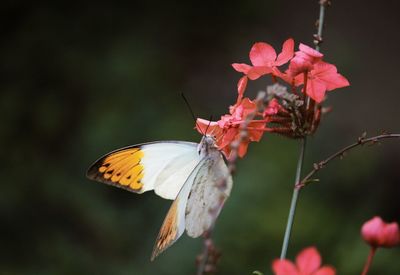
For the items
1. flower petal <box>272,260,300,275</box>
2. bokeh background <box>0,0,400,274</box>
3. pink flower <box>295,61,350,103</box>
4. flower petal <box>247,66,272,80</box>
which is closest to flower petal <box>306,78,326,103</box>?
pink flower <box>295,61,350,103</box>

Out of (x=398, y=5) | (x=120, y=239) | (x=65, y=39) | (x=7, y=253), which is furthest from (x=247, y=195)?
(x=398, y=5)

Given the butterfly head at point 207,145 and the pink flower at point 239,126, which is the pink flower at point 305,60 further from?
the butterfly head at point 207,145

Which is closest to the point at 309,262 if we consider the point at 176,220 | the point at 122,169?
the point at 176,220

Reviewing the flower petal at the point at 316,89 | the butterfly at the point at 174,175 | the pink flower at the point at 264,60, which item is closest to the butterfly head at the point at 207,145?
the butterfly at the point at 174,175

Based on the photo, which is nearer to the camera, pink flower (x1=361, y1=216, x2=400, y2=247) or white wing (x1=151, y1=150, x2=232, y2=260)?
pink flower (x1=361, y1=216, x2=400, y2=247)

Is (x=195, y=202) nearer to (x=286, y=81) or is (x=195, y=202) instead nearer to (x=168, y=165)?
(x=168, y=165)

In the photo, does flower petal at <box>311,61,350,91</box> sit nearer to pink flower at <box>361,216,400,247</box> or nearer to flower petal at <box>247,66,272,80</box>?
flower petal at <box>247,66,272,80</box>
